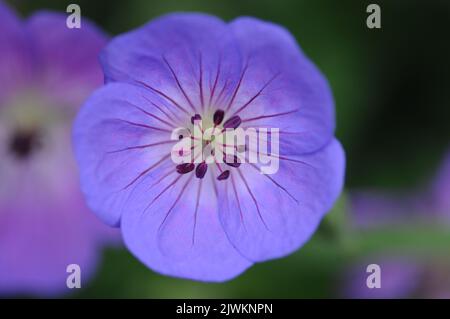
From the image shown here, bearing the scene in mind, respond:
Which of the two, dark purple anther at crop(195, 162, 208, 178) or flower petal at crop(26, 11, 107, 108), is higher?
flower petal at crop(26, 11, 107, 108)

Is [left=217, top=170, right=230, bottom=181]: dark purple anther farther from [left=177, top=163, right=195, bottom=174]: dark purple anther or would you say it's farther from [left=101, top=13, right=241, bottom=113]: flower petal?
[left=101, top=13, right=241, bottom=113]: flower petal

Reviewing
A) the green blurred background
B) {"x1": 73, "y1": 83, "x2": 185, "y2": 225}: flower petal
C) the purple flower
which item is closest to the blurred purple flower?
the green blurred background

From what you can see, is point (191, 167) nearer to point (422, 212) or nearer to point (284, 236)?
point (284, 236)

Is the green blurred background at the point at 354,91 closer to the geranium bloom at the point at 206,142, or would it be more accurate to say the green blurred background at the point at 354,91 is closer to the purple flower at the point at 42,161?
the purple flower at the point at 42,161

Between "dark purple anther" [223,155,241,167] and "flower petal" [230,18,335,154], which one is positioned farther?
"dark purple anther" [223,155,241,167]

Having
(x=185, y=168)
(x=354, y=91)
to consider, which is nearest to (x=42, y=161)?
(x=185, y=168)

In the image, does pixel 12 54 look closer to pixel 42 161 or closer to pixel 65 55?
pixel 65 55

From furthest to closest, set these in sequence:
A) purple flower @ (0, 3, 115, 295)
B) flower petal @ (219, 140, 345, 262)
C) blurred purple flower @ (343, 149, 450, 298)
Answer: blurred purple flower @ (343, 149, 450, 298) → purple flower @ (0, 3, 115, 295) → flower petal @ (219, 140, 345, 262)
